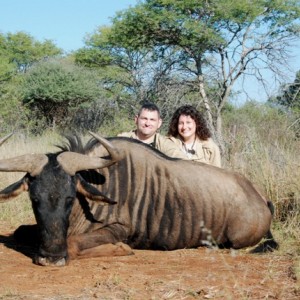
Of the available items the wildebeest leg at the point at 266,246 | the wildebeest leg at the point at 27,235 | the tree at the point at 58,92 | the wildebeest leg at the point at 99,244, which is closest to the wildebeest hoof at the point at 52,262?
the wildebeest leg at the point at 99,244

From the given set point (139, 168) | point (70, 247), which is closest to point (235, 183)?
point (139, 168)

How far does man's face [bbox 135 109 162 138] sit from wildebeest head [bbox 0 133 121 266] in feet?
4.40

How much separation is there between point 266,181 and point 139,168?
1.85m

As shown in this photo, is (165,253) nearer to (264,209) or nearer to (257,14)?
(264,209)

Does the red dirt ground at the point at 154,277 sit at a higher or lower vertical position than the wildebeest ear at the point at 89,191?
lower

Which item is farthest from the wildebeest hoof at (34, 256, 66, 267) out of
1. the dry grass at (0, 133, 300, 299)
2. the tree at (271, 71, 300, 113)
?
the tree at (271, 71, 300, 113)

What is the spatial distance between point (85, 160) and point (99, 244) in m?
0.62

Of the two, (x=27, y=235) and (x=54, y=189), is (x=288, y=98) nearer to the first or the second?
(x=27, y=235)

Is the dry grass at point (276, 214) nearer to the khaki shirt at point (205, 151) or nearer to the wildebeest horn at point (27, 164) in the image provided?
the khaki shirt at point (205, 151)

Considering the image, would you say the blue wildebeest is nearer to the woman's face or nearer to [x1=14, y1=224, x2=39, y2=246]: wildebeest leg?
[x1=14, y1=224, x2=39, y2=246]: wildebeest leg

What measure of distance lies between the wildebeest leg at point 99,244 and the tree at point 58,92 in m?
16.9

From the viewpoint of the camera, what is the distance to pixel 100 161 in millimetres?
4270

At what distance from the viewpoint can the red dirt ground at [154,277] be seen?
3.15 meters

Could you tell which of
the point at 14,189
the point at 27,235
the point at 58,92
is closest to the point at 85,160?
the point at 14,189
